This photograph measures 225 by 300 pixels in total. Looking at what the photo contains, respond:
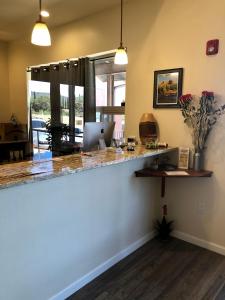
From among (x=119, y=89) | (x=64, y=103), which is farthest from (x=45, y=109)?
(x=119, y=89)

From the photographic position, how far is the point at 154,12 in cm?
288

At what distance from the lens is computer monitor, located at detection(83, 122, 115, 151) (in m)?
2.86

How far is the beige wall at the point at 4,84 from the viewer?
5113mm

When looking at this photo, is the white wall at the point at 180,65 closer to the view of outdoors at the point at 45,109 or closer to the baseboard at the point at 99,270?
the baseboard at the point at 99,270

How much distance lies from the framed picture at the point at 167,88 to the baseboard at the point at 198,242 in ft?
4.95

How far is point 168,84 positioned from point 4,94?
384cm

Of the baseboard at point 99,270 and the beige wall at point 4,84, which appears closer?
the baseboard at point 99,270

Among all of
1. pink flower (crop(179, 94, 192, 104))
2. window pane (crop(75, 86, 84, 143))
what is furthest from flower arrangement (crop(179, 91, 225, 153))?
window pane (crop(75, 86, 84, 143))

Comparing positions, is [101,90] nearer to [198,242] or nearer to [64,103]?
[64,103]

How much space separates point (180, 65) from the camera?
108 inches

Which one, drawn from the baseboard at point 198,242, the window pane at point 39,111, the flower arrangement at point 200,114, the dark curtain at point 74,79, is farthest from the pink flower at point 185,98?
the window pane at point 39,111

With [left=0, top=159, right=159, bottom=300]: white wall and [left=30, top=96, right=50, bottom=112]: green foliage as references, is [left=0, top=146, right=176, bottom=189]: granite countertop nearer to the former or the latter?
[left=0, top=159, right=159, bottom=300]: white wall

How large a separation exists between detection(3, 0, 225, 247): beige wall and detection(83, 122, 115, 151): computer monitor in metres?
0.35

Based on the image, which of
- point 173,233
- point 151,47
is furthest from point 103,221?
point 151,47
